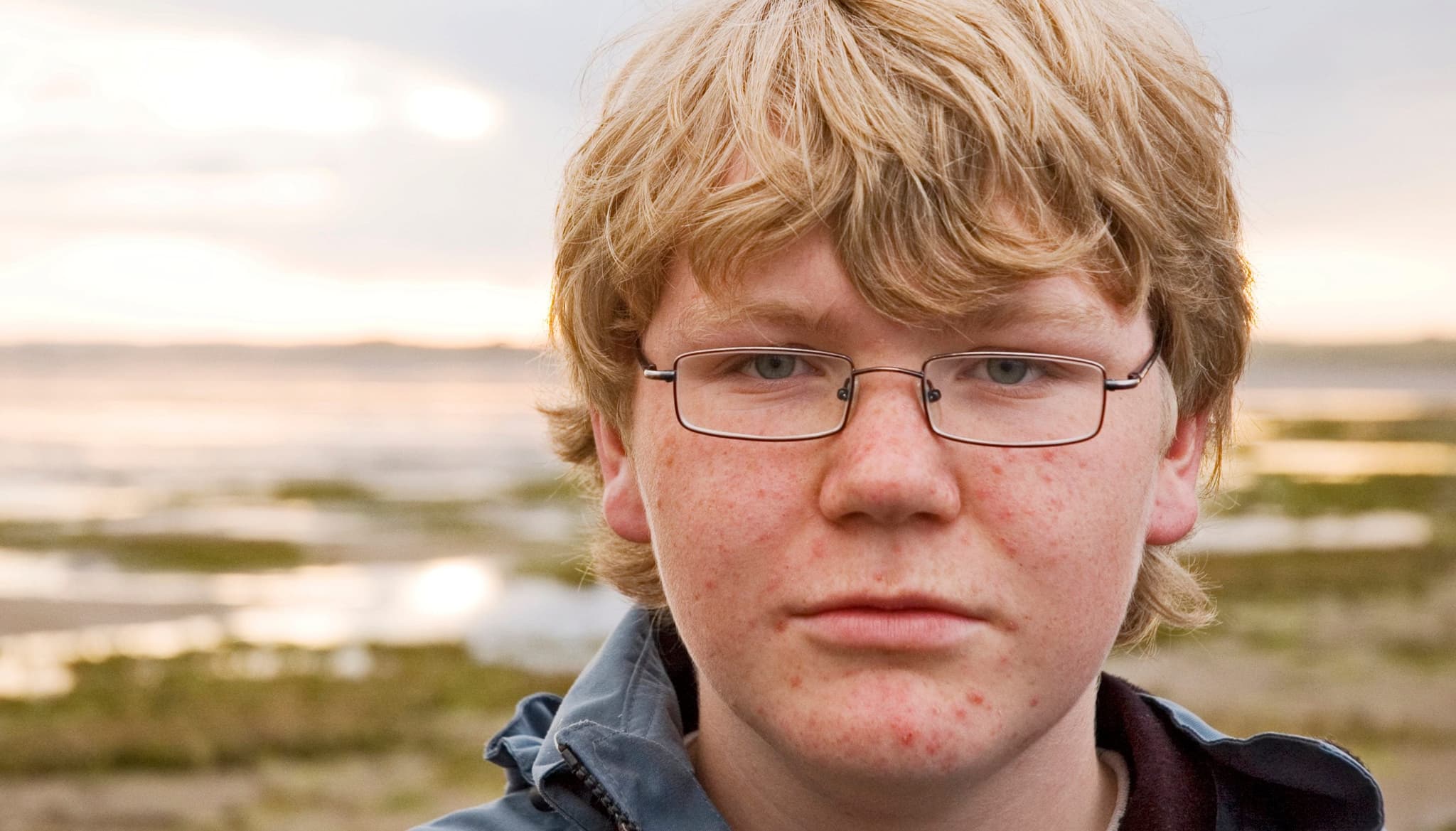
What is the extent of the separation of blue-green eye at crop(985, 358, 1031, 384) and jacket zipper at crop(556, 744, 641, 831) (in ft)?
3.53

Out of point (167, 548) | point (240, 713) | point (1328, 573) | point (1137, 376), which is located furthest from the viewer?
point (167, 548)

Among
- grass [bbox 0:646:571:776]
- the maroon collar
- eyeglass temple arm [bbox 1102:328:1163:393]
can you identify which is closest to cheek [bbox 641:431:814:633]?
eyeglass temple arm [bbox 1102:328:1163:393]

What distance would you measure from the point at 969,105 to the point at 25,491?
40.4 metres

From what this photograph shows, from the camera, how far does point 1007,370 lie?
7.29 feet

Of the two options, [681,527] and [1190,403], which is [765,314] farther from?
[1190,403]

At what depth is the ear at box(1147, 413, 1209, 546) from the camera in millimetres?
2541

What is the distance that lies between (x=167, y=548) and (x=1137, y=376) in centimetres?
2676

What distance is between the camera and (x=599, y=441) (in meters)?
2.81

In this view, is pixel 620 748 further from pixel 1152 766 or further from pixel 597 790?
pixel 1152 766

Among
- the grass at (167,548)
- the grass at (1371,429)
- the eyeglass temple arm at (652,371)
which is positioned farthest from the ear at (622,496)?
the grass at (1371,429)

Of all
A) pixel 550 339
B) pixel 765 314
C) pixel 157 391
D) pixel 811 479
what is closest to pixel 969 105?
pixel 765 314

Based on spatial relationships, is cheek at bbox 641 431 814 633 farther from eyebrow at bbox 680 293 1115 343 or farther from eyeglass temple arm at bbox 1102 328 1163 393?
eyeglass temple arm at bbox 1102 328 1163 393

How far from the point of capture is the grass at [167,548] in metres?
24.6

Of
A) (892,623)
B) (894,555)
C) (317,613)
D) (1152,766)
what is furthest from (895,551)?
(317,613)
